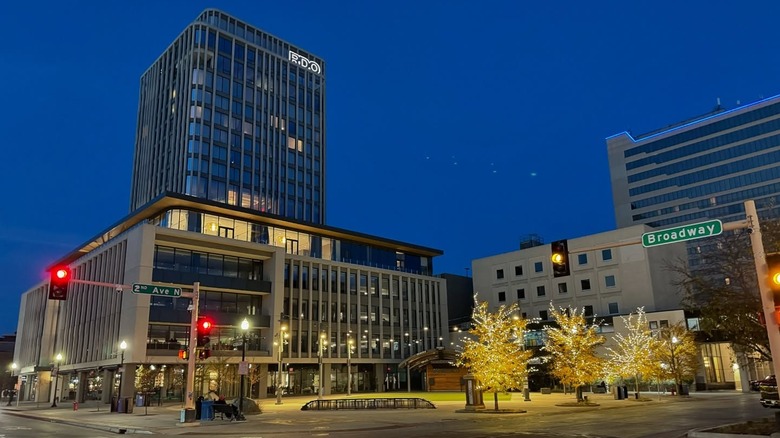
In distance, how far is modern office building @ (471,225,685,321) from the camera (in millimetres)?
71688

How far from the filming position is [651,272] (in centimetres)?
7156

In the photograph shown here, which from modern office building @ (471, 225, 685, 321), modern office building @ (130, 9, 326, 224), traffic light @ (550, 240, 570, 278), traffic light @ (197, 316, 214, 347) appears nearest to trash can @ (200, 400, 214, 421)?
traffic light @ (197, 316, 214, 347)

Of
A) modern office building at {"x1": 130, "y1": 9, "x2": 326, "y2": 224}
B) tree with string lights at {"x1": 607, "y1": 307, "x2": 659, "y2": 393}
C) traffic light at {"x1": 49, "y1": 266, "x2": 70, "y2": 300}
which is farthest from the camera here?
modern office building at {"x1": 130, "y1": 9, "x2": 326, "y2": 224}

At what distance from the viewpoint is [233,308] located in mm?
65875

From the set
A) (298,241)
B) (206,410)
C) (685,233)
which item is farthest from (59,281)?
(298,241)

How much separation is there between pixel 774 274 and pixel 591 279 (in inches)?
2539

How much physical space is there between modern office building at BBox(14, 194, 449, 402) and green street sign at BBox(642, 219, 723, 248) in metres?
39.7

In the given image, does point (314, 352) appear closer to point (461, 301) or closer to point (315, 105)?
point (461, 301)

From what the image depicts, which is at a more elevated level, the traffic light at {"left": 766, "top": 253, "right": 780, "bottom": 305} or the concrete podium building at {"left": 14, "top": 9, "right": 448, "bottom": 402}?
the concrete podium building at {"left": 14, "top": 9, "right": 448, "bottom": 402}

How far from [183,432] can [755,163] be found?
132m

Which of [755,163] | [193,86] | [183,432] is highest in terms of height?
[193,86]

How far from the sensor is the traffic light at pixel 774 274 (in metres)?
14.5

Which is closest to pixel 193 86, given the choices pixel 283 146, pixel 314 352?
pixel 283 146

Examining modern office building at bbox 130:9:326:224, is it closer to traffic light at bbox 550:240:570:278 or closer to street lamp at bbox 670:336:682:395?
street lamp at bbox 670:336:682:395
